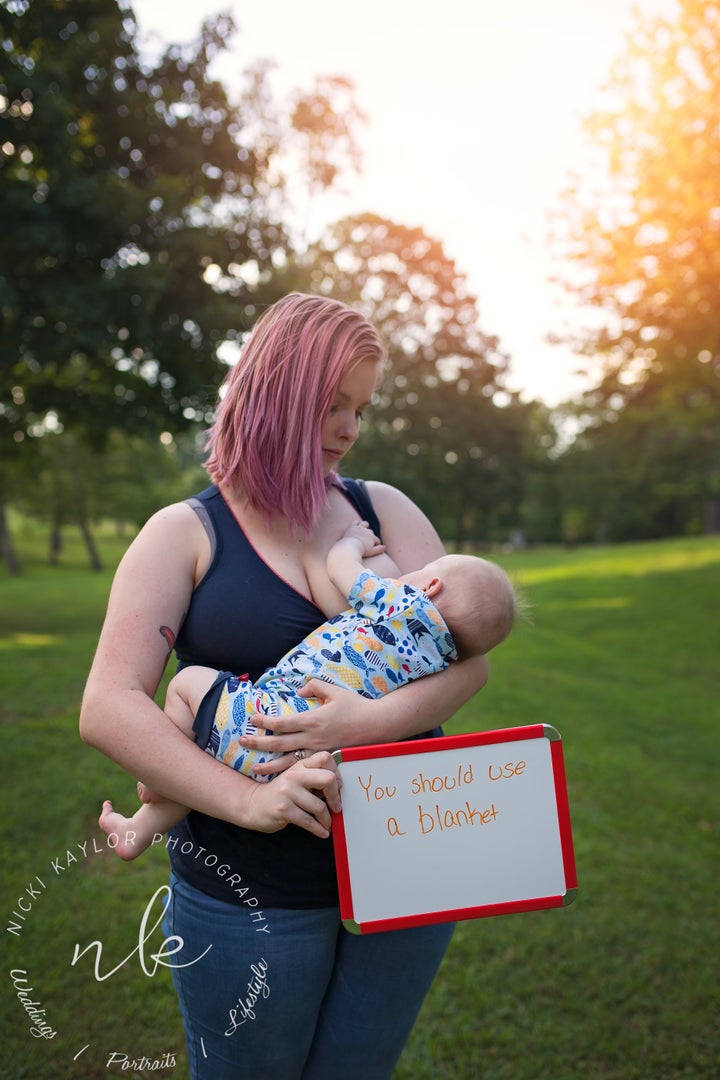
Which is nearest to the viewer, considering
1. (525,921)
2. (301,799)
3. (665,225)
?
(301,799)

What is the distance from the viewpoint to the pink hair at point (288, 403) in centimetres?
157

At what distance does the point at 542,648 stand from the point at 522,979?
8.02 meters

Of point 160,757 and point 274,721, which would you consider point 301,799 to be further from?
Result: point 160,757

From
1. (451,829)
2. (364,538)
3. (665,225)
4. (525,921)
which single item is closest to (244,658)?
(364,538)

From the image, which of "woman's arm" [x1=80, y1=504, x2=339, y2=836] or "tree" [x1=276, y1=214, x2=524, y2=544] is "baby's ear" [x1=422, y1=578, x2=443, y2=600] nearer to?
"woman's arm" [x1=80, y1=504, x2=339, y2=836]

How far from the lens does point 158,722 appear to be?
4.55 feet

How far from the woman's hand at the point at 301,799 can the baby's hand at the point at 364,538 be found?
512 millimetres

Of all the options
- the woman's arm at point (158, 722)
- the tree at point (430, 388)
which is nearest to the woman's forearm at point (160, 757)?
the woman's arm at point (158, 722)

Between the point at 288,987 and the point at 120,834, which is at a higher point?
the point at 120,834

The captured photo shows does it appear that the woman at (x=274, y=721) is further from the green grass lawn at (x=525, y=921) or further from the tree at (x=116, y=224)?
the tree at (x=116, y=224)

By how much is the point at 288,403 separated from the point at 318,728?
25.3 inches

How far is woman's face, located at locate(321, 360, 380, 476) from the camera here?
164 centimetres

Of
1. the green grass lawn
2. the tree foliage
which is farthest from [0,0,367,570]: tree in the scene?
the green grass lawn

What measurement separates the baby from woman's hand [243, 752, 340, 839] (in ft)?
0.32
